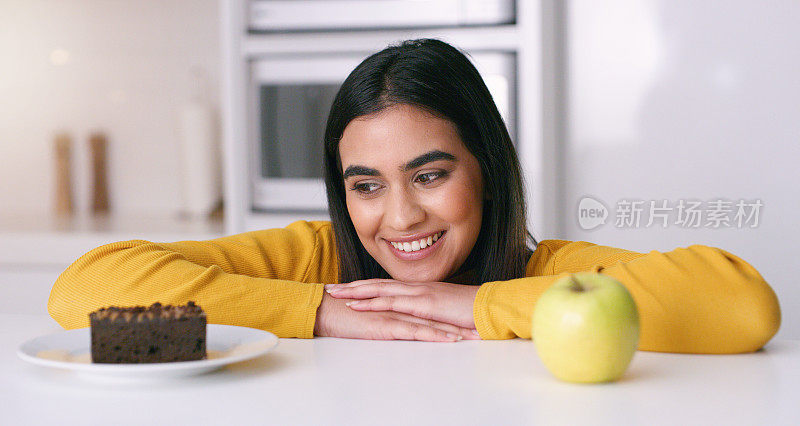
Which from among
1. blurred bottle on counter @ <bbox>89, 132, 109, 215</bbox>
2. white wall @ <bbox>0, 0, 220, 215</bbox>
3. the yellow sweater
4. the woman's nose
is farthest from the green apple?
blurred bottle on counter @ <bbox>89, 132, 109, 215</bbox>

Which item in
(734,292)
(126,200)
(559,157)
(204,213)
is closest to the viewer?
(734,292)

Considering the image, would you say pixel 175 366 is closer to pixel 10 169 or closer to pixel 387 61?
pixel 387 61

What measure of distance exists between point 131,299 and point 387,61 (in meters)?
0.54

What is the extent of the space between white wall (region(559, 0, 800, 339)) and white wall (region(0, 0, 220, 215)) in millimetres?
1404

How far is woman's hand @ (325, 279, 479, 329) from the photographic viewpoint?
101 centimetres

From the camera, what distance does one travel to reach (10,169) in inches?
122

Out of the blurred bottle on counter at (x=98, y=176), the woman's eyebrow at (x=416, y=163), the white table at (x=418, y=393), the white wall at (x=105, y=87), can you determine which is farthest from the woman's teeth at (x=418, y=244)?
the blurred bottle on counter at (x=98, y=176)

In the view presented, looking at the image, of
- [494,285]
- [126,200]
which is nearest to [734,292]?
[494,285]

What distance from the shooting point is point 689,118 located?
212 cm

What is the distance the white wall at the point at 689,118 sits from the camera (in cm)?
207

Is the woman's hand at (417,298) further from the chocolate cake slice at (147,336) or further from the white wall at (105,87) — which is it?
the white wall at (105,87)

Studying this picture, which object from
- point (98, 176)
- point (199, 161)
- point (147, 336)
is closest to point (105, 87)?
point (98, 176)

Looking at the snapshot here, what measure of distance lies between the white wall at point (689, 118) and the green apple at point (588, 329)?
4.86 feet

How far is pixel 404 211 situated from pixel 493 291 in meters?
0.25
